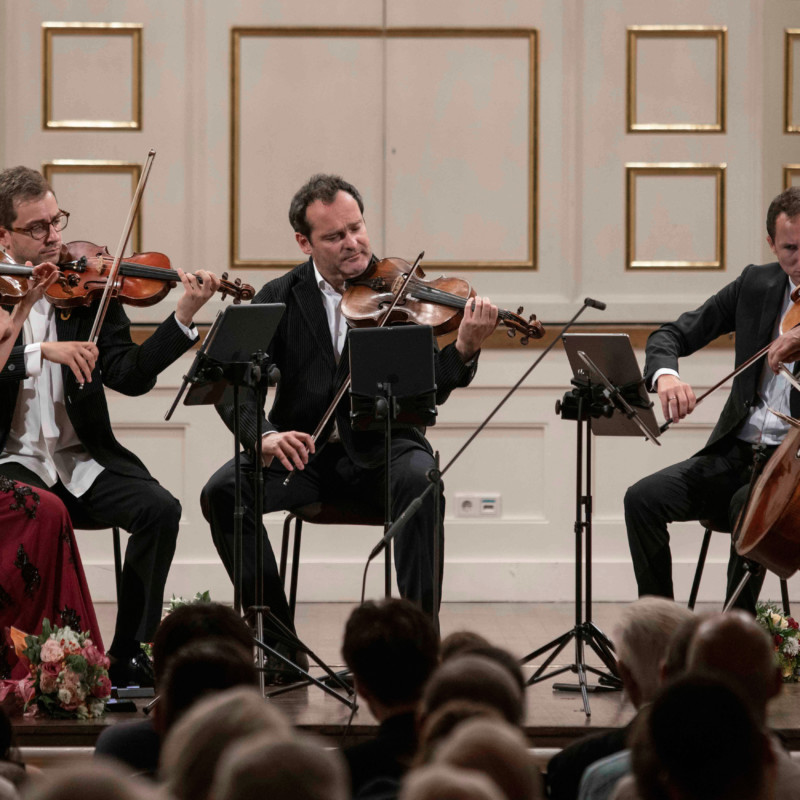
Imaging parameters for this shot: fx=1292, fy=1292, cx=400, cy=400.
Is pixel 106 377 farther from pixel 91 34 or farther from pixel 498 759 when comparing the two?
pixel 498 759

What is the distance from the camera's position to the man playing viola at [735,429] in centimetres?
373

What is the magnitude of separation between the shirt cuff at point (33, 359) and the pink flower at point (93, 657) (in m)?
0.74

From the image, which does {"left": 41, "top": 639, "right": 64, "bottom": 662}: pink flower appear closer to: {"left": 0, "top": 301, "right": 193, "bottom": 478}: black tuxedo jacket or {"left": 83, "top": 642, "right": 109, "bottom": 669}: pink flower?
{"left": 83, "top": 642, "right": 109, "bottom": 669}: pink flower

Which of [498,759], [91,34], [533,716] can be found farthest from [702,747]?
[91,34]

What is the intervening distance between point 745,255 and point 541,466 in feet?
3.75

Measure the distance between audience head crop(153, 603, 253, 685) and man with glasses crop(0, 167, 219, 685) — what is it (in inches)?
47.4

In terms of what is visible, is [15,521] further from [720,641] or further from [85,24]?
[85,24]

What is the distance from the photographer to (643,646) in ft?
7.03

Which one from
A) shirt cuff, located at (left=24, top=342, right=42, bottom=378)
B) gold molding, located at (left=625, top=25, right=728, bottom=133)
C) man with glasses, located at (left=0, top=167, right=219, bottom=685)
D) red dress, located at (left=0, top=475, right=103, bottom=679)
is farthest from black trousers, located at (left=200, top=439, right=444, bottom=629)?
gold molding, located at (left=625, top=25, right=728, bottom=133)

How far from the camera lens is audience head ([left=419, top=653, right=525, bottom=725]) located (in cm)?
173

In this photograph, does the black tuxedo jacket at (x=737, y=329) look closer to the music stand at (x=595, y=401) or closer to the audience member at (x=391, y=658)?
the music stand at (x=595, y=401)

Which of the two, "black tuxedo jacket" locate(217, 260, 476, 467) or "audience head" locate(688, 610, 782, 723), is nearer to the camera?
"audience head" locate(688, 610, 782, 723)

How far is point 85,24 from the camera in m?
4.95

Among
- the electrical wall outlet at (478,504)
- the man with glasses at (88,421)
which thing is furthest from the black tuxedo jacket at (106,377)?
the electrical wall outlet at (478,504)
